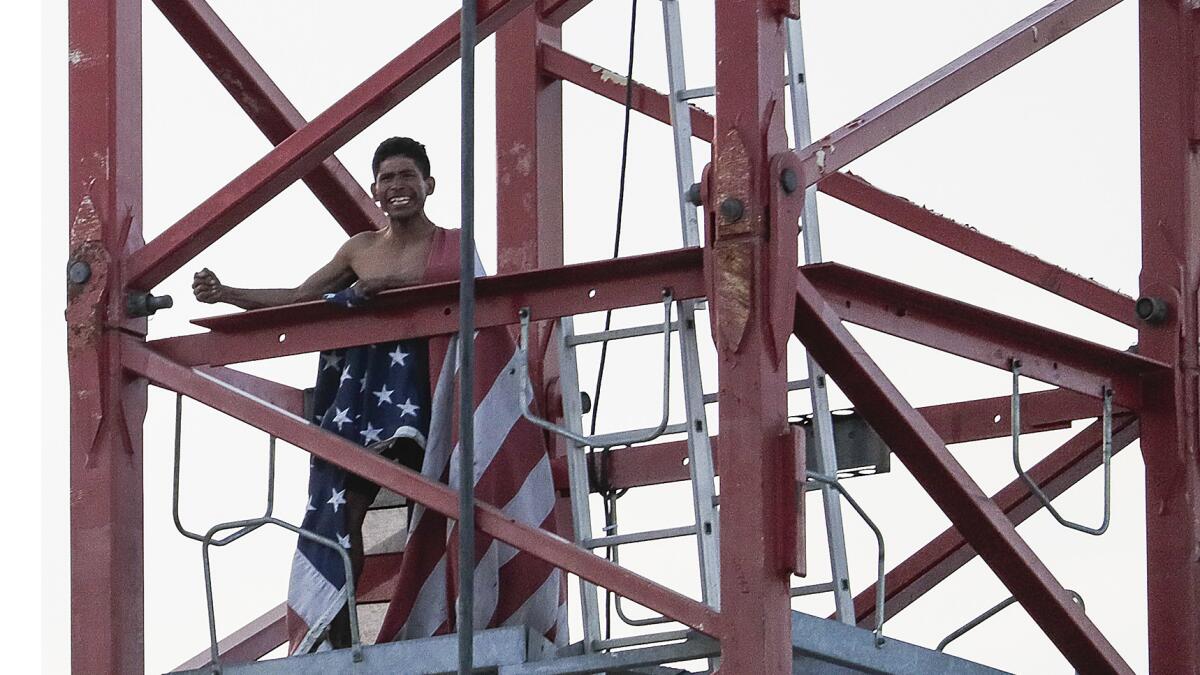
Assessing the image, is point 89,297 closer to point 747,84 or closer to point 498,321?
point 498,321

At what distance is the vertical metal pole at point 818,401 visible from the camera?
45.3ft

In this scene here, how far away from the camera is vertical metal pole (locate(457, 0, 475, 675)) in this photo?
1144cm

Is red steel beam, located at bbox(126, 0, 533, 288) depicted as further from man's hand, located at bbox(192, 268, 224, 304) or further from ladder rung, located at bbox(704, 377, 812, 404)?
ladder rung, located at bbox(704, 377, 812, 404)

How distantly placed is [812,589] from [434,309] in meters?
2.17

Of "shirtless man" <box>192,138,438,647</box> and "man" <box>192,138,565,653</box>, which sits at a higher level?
"shirtless man" <box>192,138,438,647</box>

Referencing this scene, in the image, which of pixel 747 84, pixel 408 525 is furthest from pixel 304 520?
pixel 747 84

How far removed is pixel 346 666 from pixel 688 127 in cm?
324

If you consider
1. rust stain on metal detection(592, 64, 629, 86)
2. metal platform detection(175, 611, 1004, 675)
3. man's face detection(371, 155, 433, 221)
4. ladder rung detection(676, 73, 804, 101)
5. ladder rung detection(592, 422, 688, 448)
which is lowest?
metal platform detection(175, 611, 1004, 675)

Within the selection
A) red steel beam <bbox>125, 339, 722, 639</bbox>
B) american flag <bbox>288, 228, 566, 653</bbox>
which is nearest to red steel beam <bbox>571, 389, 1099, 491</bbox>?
american flag <bbox>288, 228, 566, 653</bbox>

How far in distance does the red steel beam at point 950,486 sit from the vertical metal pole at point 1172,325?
Answer: 2.36 ft

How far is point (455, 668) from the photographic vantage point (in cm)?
1320

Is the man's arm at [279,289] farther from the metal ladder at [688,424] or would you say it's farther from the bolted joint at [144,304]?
the metal ladder at [688,424]

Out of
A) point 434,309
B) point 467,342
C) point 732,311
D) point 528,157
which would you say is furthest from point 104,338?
point 732,311

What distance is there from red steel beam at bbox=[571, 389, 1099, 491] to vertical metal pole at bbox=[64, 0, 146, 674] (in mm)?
2732
